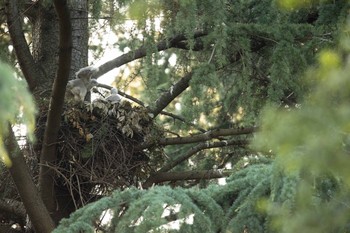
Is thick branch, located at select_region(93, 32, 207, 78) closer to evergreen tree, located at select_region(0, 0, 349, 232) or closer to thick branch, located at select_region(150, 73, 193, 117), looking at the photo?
evergreen tree, located at select_region(0, 0, 349, 232)

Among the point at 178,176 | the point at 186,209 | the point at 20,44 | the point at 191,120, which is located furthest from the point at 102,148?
the point at 186,209

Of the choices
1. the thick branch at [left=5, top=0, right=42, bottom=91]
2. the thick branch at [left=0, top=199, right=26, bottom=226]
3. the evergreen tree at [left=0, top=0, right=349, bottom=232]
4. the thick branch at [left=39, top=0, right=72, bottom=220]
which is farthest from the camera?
the thick branch at [left=0, top=199, right=26, bottom=226]

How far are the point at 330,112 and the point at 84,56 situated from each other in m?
5.57

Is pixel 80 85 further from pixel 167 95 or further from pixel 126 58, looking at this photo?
pixel 167 95

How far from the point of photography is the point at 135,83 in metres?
8.41

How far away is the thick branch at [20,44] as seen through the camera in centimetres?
626

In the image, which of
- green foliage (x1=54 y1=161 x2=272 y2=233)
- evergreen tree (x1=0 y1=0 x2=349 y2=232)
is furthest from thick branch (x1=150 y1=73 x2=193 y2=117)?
green foliage (x1=54 y1=161 x2=272 y2=233)

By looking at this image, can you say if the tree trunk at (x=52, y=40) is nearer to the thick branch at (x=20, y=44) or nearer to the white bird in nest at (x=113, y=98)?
the thick branch at (x=20, y=44)

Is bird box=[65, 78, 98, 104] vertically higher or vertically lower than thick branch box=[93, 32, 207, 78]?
lower

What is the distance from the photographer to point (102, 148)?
6664mm

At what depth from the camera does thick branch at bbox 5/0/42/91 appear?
6.26m

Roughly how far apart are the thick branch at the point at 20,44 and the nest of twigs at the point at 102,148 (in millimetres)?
470

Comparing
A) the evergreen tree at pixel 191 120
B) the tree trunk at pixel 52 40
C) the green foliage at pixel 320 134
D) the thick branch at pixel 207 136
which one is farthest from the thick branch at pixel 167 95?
the green foliage at pixel 320 134

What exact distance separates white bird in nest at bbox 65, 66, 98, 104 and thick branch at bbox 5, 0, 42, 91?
0.34m
